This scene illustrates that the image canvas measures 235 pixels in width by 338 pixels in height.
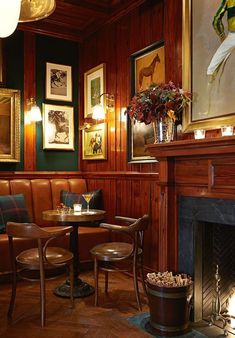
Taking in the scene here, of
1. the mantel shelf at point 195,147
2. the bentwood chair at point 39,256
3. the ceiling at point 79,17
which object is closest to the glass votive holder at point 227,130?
the mantel shelf at point 195,147

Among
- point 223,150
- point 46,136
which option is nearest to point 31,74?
point 46,136

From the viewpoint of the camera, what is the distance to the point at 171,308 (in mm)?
2615

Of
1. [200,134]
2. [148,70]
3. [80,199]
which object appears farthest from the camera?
[80,199]

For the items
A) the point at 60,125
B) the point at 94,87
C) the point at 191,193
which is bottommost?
the point at 191,193

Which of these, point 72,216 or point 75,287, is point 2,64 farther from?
point 75,287

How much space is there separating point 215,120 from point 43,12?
58.7 inches

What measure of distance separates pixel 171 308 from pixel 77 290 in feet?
4.17

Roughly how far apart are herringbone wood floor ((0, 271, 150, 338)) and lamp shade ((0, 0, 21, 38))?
2.22 m

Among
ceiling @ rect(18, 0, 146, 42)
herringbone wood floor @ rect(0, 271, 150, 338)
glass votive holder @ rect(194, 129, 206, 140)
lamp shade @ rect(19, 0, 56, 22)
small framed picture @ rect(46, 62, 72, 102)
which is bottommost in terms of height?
herringbone wood floor @ rect(0, 271, 150, 338)

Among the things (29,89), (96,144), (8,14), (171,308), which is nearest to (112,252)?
(171,308)

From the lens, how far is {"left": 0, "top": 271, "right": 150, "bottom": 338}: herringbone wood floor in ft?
8.91

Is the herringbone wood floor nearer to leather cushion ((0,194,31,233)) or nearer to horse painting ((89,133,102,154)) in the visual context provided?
leather cushion ((0,194,31,233))

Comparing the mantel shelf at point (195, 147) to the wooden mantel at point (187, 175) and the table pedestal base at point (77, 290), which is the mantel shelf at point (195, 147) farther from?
the table pedestal base at point (77, 290)

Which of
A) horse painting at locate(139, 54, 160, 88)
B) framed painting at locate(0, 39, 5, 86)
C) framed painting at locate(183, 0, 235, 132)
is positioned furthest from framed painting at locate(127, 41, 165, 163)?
framed painting at locate(0, 39, 5, 86)
